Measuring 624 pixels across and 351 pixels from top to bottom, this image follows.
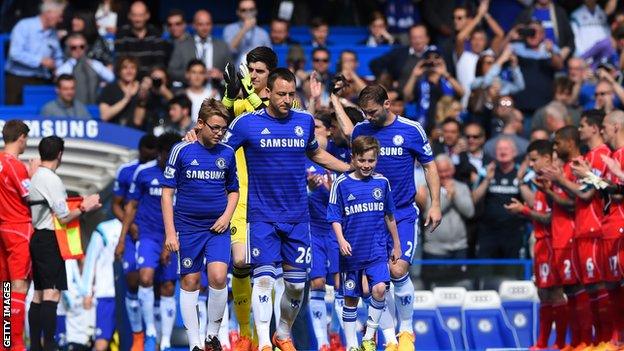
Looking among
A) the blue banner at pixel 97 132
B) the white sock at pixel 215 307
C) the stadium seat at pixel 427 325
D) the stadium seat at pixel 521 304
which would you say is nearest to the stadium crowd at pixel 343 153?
the white sock at pixel 215 307

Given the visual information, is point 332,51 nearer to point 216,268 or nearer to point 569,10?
point 569,10

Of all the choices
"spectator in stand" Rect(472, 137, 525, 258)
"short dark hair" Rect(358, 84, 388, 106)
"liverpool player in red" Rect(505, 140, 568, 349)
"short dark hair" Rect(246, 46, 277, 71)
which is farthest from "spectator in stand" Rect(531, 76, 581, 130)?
"short dark hair" Rect(246, 46, 277, 71)

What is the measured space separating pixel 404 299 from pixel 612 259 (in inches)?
111

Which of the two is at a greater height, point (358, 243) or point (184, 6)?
point (184, 6)

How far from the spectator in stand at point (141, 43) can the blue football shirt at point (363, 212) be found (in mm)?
7895

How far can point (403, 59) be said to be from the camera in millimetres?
24516

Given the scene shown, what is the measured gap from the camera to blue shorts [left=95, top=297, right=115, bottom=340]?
68.6ft

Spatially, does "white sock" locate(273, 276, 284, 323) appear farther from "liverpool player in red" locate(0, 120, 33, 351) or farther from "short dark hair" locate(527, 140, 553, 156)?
"short dark hair" locate(527, 140, 553, 156)

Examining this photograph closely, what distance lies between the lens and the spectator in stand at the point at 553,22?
2583cm

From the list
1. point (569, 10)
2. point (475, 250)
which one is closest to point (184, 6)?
point (569, 10)

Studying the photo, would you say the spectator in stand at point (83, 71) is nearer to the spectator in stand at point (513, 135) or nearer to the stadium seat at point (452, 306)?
the spectator in stand at point (513, 135)

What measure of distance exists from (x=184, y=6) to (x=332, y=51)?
14.3 feet

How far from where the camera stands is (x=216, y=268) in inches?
629

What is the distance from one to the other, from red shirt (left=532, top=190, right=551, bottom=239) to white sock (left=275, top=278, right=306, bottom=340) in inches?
167
